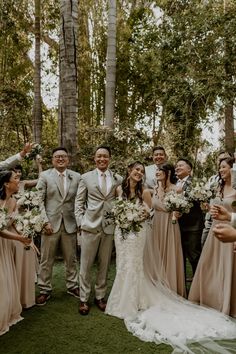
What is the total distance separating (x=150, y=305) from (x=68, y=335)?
1.12 meters

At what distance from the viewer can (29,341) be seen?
363cm

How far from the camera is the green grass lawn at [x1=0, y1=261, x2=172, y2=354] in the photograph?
3.46 metres

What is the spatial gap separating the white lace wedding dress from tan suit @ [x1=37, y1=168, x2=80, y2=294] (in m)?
0.69

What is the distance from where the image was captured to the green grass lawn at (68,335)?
3.46 meters

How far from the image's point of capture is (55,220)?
4.80 meters

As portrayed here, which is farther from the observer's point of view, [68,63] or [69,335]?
[68,63]

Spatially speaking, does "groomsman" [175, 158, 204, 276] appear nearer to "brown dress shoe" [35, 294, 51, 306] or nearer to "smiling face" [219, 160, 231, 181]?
"smiling face" [219, 160, 231, 181]

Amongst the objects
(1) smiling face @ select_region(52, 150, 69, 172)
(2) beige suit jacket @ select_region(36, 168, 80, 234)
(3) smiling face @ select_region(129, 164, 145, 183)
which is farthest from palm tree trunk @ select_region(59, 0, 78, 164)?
(3) smiling face @ select_region(129, 164, 145, 183)

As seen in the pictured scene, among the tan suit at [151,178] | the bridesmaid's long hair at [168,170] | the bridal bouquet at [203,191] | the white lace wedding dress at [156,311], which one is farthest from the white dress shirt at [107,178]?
the tan suit at [151,178]

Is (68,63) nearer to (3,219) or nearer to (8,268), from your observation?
(3,219)

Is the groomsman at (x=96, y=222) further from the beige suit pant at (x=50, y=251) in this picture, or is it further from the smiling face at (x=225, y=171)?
the smiling face at (x=225, y=171)

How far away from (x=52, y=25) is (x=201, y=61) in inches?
211

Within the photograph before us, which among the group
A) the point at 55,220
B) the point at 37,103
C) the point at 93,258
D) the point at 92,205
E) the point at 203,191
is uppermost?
the point at 37,103

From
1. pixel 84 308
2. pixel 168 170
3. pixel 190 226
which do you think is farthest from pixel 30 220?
pixel 190 226
